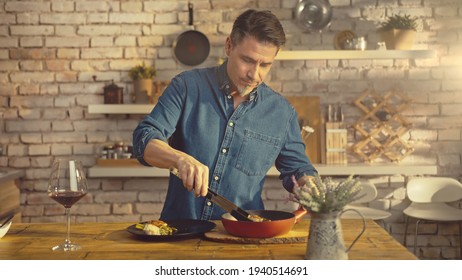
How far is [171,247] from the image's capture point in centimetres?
157

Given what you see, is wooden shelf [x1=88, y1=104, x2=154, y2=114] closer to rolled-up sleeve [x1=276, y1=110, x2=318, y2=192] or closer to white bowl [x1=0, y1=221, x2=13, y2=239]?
rolled-up sleeve [x1=276, y1=110, x2=318, y2=192]

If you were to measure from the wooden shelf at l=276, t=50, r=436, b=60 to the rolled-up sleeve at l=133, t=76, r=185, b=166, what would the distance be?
172 cm

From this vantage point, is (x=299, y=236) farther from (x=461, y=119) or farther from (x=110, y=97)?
(x=461, y=119)

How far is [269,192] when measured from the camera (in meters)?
4.02

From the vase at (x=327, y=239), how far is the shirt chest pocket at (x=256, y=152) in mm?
767

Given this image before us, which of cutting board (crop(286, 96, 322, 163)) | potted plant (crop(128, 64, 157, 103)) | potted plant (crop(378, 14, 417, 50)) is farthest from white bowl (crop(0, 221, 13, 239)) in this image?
potted plant (crop(378, 14, 417, 50))

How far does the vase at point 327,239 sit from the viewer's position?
137 cm

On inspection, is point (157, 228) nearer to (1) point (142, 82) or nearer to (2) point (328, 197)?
(2) point (328, 197)

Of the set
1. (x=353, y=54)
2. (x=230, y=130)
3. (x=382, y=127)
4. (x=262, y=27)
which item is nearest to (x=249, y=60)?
(x=262, y=27)

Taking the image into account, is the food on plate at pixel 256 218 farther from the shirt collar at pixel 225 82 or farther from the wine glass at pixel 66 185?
the shirt collar at pixel 225 82

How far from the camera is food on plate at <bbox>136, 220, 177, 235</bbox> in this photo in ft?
5.39

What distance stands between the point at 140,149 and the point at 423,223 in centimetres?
273

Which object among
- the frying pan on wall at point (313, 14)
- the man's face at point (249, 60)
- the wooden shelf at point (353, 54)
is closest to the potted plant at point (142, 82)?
the wooden shelf at point (353, 54)

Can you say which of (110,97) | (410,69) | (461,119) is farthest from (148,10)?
(461,119)
